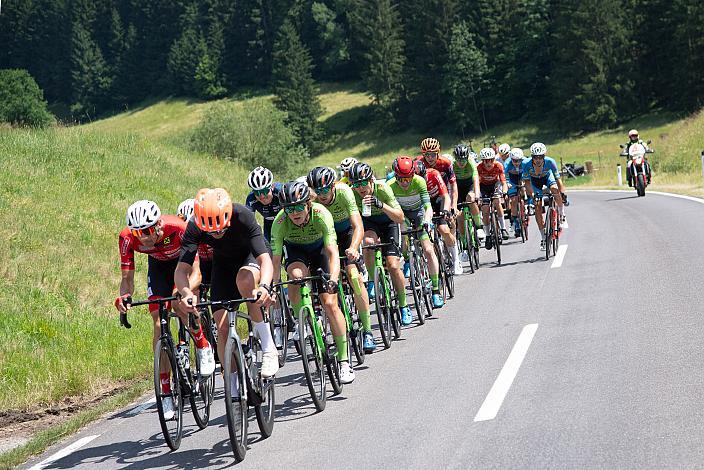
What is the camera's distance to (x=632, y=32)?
81.7 m

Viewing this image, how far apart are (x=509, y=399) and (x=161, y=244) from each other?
3626 mm

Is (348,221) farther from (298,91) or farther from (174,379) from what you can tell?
(298,91)

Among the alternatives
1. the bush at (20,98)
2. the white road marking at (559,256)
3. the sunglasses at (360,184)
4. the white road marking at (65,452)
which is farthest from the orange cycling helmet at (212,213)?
the bush at (20,98)

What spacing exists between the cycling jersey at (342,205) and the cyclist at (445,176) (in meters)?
3.71

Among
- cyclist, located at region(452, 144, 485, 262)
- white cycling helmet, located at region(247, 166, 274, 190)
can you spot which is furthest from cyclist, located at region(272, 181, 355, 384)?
cyclist, located at region(452, 144, 485, 262)

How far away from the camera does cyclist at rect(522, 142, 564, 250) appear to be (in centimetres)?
1702

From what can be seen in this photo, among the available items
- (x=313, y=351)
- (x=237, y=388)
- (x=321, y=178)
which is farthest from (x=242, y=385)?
(x=321, y=178)

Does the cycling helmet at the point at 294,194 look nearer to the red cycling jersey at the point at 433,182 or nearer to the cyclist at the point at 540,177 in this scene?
the red cycling jersey at the point at 433,182

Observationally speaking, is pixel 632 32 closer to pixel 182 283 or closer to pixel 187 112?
pixel 187 112

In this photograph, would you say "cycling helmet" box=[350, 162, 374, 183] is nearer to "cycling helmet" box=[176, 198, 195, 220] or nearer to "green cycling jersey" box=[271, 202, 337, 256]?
"green cycling jersey" box=[271, 202, 337, 256]

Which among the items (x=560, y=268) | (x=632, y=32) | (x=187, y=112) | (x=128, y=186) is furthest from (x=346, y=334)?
(x=187, y=112)

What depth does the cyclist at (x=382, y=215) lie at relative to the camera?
1150 cm

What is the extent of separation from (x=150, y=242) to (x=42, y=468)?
86.6 inches

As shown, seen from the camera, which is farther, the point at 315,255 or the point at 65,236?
the point at 65,236
